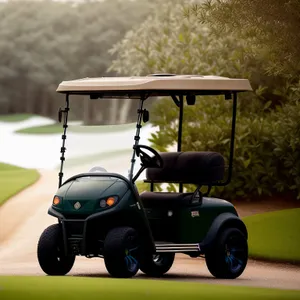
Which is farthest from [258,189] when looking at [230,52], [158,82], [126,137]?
[158,82]

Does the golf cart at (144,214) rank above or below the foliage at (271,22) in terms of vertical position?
below

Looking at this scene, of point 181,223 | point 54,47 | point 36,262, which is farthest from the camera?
point 54,47

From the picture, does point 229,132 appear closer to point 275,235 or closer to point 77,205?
point 275,235

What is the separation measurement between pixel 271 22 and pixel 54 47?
52949 mm

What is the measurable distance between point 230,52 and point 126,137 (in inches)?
350

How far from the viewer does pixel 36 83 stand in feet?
218

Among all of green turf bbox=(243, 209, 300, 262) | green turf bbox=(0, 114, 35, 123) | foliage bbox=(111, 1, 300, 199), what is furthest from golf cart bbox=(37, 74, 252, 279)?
green turf bbox=(0, 114, 35, 123)

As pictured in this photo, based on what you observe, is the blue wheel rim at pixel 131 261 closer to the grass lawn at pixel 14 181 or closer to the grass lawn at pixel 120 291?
the grass lawn at pixel 120 291

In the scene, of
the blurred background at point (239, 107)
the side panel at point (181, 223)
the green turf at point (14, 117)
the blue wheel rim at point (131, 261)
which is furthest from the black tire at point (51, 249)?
the green turf at point (14, 117)

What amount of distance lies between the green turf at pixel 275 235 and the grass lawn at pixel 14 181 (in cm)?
731

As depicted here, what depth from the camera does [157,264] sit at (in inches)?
473

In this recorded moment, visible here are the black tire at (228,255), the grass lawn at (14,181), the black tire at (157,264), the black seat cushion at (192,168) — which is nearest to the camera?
the black tire at (228,255)

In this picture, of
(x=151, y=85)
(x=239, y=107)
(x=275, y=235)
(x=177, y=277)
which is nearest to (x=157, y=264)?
(x=177, y=277)

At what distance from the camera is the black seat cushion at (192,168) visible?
37.6 ft
